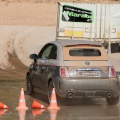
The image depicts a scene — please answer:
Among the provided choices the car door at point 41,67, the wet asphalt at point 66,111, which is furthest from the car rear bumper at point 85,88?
the car door at point 41,67

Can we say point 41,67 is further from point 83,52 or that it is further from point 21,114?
point 21,114

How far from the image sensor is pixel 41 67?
14.4 meters

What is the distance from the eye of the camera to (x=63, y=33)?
1061 inches

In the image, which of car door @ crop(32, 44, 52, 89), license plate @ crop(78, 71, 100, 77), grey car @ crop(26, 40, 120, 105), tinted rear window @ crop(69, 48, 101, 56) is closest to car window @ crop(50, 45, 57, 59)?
grey car @ crop(26, 40, 120, 105)

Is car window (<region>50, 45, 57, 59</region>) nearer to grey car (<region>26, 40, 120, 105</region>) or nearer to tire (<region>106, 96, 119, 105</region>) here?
grey car (<region>26, 40, 120, 105</region>)

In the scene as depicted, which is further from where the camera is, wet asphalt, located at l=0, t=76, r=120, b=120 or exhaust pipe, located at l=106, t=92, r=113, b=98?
exhaust pipe, located at l=106, t=92, r=113, b=98

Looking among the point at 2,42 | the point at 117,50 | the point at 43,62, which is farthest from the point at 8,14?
the point at 43,62

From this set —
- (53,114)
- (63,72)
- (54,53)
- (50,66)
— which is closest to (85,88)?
(63,72)

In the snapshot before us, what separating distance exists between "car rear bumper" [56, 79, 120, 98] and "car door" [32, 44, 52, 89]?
125 centimetres

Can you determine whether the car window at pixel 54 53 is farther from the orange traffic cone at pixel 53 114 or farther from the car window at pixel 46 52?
the orange traffic cone at pixel 53 114

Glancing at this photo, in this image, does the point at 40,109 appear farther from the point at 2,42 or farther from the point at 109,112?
the point at 2,42

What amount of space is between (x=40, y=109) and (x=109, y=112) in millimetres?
1681

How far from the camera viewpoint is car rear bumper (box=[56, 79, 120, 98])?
12.9m

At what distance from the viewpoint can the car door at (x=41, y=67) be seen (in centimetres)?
1424
